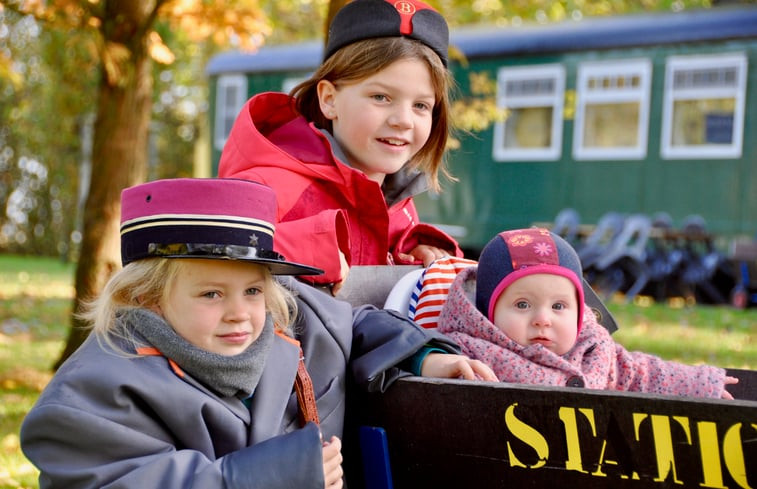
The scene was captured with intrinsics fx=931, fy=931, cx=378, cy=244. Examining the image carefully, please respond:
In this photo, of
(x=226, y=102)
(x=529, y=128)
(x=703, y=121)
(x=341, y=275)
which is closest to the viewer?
(x=341, y=275)

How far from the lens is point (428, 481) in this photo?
211 centimetres

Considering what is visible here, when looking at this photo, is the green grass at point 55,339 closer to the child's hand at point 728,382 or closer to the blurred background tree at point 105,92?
the blurred background tree at point 105,92

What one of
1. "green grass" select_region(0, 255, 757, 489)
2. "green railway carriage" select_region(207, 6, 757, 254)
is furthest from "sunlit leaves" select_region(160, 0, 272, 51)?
"green railway carriage" select_region(207, 6, 757, 254)

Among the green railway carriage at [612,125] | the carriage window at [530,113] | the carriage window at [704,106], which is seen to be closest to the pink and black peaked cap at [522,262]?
the green railway carriage at [612,125]

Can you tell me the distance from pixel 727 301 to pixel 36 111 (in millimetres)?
15847

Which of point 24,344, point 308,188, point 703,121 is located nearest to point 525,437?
point 308,188

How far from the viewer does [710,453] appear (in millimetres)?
1692

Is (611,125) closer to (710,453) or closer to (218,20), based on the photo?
(218,20)

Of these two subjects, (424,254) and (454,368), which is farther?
(424,254)

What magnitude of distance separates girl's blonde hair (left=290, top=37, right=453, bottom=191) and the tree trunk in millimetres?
3388

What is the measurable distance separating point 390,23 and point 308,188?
0.57 metres

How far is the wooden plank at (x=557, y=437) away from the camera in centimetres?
169

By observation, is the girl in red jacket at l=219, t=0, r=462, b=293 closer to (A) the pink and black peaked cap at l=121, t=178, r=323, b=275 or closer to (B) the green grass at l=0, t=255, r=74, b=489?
(A) the pink and black peaked cap at l=121, t=178, r=323, b=275

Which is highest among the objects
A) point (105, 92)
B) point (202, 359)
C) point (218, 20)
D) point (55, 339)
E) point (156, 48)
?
point (218, 20)
